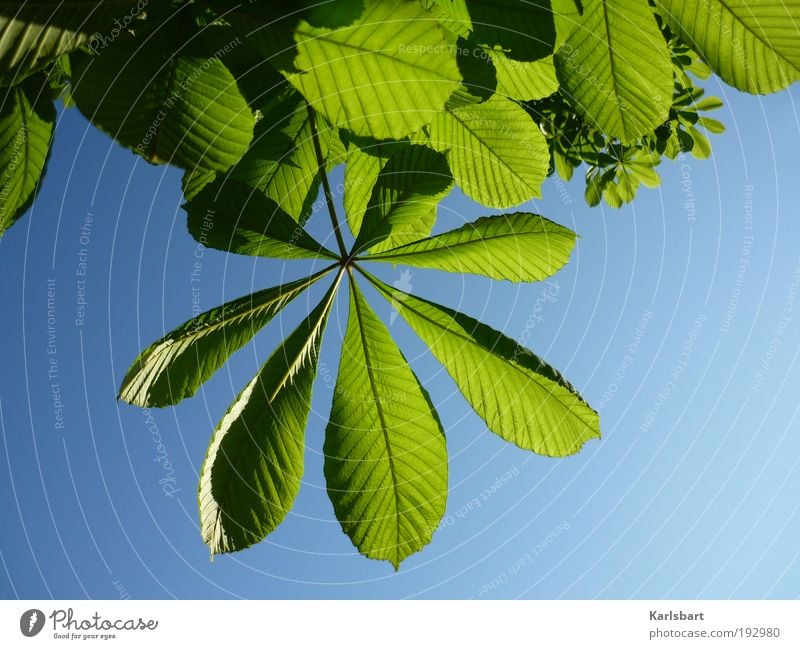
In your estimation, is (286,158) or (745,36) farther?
(286,158)

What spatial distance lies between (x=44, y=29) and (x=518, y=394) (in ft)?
3.37

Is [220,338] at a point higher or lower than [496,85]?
lower

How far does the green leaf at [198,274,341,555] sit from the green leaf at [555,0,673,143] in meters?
0.81

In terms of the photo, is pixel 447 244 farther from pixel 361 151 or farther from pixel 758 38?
pixel 758 38

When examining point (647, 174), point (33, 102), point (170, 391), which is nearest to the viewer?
point (33, 102)

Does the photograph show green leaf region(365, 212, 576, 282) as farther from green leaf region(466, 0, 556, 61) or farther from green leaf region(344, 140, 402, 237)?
green leaf region(466, 0, 556, 61)

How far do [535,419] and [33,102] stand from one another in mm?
1101

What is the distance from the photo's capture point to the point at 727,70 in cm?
106

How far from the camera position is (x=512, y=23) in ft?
3.30

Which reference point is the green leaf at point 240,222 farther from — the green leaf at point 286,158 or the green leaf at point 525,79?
the green leaf at point 525,79

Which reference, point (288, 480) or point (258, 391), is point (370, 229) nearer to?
point (258, 391)

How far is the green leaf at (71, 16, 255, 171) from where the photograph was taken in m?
0.89

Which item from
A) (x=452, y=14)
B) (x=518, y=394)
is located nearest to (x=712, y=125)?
(x=518, y=394)

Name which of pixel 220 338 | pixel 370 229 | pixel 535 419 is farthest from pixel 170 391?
pixel 535 419
